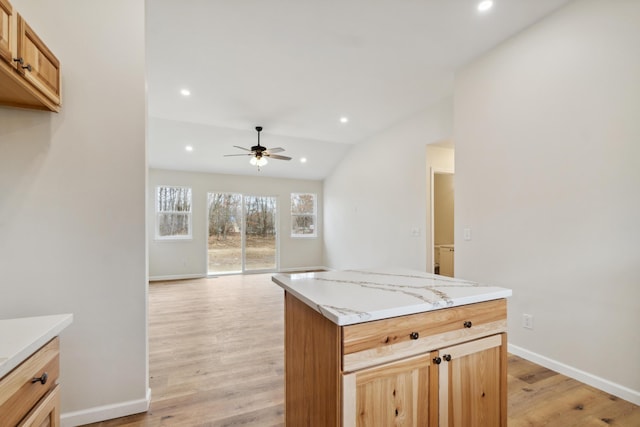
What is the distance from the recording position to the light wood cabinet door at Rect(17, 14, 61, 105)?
1350 millimetres

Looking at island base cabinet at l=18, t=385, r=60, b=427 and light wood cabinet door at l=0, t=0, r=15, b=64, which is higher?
light wood cabinet door at l=0, t=0, r=15, b=64

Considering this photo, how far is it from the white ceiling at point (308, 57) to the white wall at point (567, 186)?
417 mm

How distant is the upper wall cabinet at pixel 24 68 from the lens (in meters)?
1.25

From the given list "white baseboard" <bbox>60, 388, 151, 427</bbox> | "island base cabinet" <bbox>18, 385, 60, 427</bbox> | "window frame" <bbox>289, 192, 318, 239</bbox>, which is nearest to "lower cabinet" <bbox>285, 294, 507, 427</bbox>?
"island base cabinet" <bbox>18, 385, 60, 427</bbox>

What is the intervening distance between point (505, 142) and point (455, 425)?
98.0 inches

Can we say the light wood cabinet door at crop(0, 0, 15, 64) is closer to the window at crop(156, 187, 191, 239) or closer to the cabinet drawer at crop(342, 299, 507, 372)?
the cabinet drawer at crop(342, 299, 507, 372)

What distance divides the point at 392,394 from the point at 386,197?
4315 millimetres

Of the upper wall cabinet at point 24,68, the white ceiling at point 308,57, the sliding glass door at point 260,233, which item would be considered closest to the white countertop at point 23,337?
the upper wall cabinet at point 24,68

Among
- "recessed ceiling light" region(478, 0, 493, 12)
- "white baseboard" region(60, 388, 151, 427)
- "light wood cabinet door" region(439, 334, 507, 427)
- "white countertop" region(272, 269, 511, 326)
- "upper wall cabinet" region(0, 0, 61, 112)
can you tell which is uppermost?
"recessed ceiling light" region(478, 0, 493, 12)

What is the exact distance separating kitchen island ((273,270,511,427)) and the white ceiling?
2.22 meters

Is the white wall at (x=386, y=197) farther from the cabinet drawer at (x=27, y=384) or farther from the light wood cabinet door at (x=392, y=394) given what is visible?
the cabinet drawer at (x=27, y=384)

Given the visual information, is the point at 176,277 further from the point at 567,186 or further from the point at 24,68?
the point at 567,186

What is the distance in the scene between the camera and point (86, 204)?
5.96 ft

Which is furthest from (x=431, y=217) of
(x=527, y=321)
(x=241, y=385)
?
(x=241, y=385)
